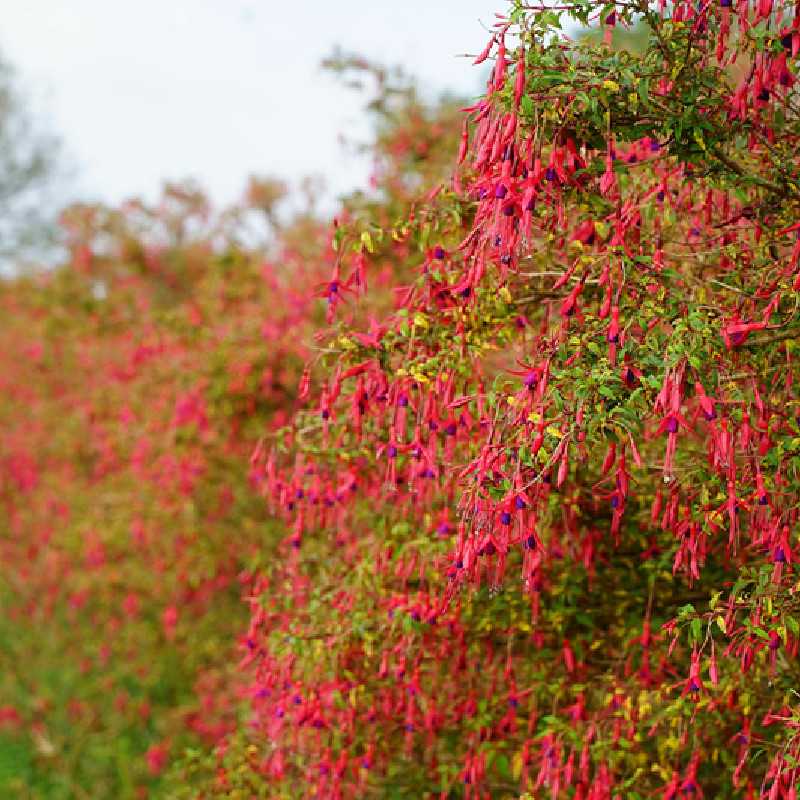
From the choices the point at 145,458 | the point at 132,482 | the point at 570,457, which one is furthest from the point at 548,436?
the point at 132,482

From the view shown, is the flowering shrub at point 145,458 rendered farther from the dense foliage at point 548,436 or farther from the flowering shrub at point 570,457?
the flowering shrub at point 570,457

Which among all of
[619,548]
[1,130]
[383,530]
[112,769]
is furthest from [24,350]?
[1,130]

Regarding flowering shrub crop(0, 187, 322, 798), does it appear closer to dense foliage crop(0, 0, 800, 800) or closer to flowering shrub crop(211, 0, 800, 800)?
dense foliage crop(0, 0, 800, 800)

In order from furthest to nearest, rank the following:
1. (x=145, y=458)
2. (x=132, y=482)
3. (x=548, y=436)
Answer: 1. (x=132, y=482)
2. (x=145, y=458)
3. (x=548, y=436)

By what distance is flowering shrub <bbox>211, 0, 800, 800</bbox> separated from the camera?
2266mm

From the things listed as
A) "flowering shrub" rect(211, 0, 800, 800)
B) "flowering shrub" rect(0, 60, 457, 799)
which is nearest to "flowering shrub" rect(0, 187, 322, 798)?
"flowering shrub" rect(0, 60, 457, 799)

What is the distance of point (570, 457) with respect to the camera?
7.58 ft

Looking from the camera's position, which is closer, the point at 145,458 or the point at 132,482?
the point at 145,458

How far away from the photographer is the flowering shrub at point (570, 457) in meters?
2.27

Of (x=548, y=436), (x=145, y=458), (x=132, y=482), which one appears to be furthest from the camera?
(x=132, y=482)

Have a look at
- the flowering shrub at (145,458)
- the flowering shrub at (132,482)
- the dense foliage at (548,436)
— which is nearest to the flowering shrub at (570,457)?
the dense foliage at (548,436)

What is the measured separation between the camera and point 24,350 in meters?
9.95

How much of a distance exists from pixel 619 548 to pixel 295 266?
11.5ft

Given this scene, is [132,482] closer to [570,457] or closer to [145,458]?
[145,458]
